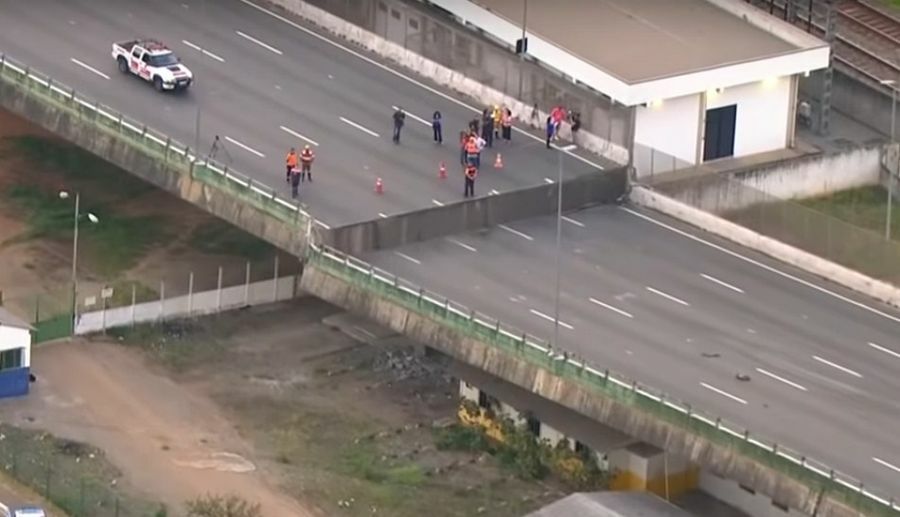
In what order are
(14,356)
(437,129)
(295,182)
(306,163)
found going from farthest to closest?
(437,129) → (306,163) → (295,182) → (14,356)

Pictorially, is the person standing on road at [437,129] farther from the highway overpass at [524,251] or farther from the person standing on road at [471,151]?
the person standing on road at [471,151]

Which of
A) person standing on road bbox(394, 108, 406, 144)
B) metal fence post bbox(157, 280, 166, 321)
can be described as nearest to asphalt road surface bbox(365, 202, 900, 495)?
person standing on road bbox(394, 108, 406, 144)

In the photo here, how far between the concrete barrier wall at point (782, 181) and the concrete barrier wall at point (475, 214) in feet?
7.67

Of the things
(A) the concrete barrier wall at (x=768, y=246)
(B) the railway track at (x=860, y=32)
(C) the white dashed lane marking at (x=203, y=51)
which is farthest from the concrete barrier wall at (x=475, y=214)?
(B) the railway track at (x=860, y=32)

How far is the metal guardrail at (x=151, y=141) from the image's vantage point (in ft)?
295

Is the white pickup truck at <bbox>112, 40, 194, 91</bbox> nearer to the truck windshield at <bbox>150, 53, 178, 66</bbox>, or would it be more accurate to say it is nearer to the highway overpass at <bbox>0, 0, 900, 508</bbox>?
the truck windshield at <bbox>150, 53, 178, 66</bbox>

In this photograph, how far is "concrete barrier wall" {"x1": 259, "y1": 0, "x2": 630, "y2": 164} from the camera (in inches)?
3907

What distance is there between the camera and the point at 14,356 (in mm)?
87500

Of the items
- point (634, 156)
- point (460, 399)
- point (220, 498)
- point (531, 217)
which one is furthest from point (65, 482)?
point (634, 156)

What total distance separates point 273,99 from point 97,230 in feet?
27.9

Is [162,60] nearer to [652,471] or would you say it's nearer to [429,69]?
[429,69]

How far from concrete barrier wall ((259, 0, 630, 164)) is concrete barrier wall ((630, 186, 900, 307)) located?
9.44 feet

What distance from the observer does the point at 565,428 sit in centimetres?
8319

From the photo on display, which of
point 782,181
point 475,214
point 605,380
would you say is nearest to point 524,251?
point 475,214
